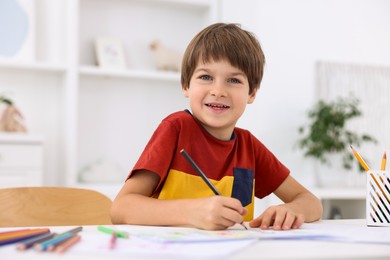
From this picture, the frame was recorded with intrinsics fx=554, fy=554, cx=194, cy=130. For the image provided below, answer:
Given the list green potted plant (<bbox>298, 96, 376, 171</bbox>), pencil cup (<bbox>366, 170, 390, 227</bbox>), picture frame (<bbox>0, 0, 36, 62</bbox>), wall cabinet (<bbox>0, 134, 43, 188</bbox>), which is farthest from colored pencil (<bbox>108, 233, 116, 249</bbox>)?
green potted plant (<bbox>298, 96, 376, 171</bbox>)

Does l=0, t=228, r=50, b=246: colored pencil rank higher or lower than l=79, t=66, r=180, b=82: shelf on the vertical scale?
lower

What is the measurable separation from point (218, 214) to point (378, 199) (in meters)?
0.38

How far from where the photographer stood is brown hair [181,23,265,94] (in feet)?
4.32

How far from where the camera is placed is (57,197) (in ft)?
4.59

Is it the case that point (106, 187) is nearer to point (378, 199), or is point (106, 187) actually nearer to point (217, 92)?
point (217, 92)

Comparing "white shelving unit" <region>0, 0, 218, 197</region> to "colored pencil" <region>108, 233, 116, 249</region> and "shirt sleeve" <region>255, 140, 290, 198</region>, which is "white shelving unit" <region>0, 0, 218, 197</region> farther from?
"colored pencil" <region>108, 233, 116, 249</region>

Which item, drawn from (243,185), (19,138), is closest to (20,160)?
(19,138)

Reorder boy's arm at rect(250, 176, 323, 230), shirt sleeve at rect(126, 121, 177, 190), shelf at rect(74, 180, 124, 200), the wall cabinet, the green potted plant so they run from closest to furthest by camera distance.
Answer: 1. boy's arm at rect(250, 176, 323, 230)
2. shirt sleeve at rect(126, 121, 177, 190)
3. the wall cabinet
4. shelf at rect(74, 180, 124, 200)
5. the green potted plant

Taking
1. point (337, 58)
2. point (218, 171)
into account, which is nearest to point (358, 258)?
point (218, 171)

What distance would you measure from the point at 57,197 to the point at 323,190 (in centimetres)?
265

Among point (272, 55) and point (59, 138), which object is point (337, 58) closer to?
point (272, 55)

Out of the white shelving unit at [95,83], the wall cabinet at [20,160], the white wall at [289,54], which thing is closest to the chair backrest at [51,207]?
the wall cabinet at [20,160]

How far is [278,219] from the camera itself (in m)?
1.01

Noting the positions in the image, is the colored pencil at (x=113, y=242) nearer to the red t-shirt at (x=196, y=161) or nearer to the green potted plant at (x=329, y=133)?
the red t-shirt at (x=196, y=161)
